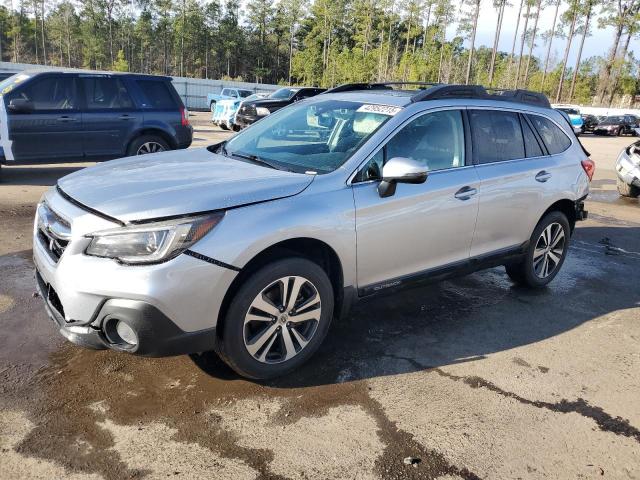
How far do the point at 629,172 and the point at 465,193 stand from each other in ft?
27.8

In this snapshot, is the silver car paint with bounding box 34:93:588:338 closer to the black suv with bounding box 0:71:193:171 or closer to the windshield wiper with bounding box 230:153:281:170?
the windshield wiper with bounding box 230:153:281:170

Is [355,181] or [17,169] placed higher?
[355,181]

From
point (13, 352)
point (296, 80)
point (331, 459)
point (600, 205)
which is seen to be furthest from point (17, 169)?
point (296, 80)

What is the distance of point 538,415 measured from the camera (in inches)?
125

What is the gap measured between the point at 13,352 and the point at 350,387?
2188mm

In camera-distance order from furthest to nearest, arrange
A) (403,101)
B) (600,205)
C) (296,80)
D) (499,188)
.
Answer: (296,80), (600,205), (499,188), (403,101)

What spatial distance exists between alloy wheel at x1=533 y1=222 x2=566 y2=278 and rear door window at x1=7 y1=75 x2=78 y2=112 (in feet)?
24.1

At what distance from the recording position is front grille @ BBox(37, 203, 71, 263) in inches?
116

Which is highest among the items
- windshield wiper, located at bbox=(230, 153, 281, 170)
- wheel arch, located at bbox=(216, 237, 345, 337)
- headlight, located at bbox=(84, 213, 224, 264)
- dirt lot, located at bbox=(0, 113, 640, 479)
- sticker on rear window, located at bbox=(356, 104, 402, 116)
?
sticker on rear window, located at bbox=(356, 104, 402, 116)

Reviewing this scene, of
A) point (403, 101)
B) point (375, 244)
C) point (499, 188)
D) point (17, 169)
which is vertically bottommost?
point (17, 169)

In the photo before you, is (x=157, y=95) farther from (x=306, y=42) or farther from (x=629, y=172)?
(x=306, y=42)

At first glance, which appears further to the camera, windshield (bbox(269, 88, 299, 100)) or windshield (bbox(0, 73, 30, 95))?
windshield (bbox(269, 88, 299, 100))

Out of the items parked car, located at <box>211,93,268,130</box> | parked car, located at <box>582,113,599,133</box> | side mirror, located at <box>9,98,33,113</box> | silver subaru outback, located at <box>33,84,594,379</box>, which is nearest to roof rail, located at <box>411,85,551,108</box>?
silver subaru outback, located at <box>33,84,594,379</box>

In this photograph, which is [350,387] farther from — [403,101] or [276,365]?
[403,101]
